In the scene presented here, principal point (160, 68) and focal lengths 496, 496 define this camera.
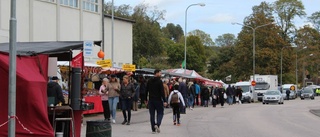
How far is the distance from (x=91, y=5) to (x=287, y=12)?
51.2 meters

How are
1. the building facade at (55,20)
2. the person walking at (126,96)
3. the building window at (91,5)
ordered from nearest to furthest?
the person walking at (126,96) → the building facade at (55,20) → the building window at (91,5)

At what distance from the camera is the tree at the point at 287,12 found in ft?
268

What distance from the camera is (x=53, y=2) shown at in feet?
111

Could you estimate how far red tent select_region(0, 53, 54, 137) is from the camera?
347 inches

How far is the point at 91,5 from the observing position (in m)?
39.2

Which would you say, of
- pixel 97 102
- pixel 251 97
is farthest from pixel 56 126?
pixel 251 97

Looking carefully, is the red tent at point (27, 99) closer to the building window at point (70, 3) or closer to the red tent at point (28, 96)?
the red tent at point (28, 96)

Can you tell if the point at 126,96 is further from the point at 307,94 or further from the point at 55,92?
the point at 307,94

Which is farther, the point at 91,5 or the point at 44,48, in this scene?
the point at 91,5

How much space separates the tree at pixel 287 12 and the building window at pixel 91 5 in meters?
48.3

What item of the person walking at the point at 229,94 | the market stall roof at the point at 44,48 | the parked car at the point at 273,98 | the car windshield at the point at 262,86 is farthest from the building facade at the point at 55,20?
the car windshield at the point at 262,86

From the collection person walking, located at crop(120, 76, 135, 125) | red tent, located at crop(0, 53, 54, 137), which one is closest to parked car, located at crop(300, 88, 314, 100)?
person walking, located at crop(120, 76, 135, 125)

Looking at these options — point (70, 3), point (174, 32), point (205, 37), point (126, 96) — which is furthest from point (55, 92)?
point (205, 37)

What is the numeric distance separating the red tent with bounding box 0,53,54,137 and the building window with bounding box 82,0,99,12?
96.7 ft
